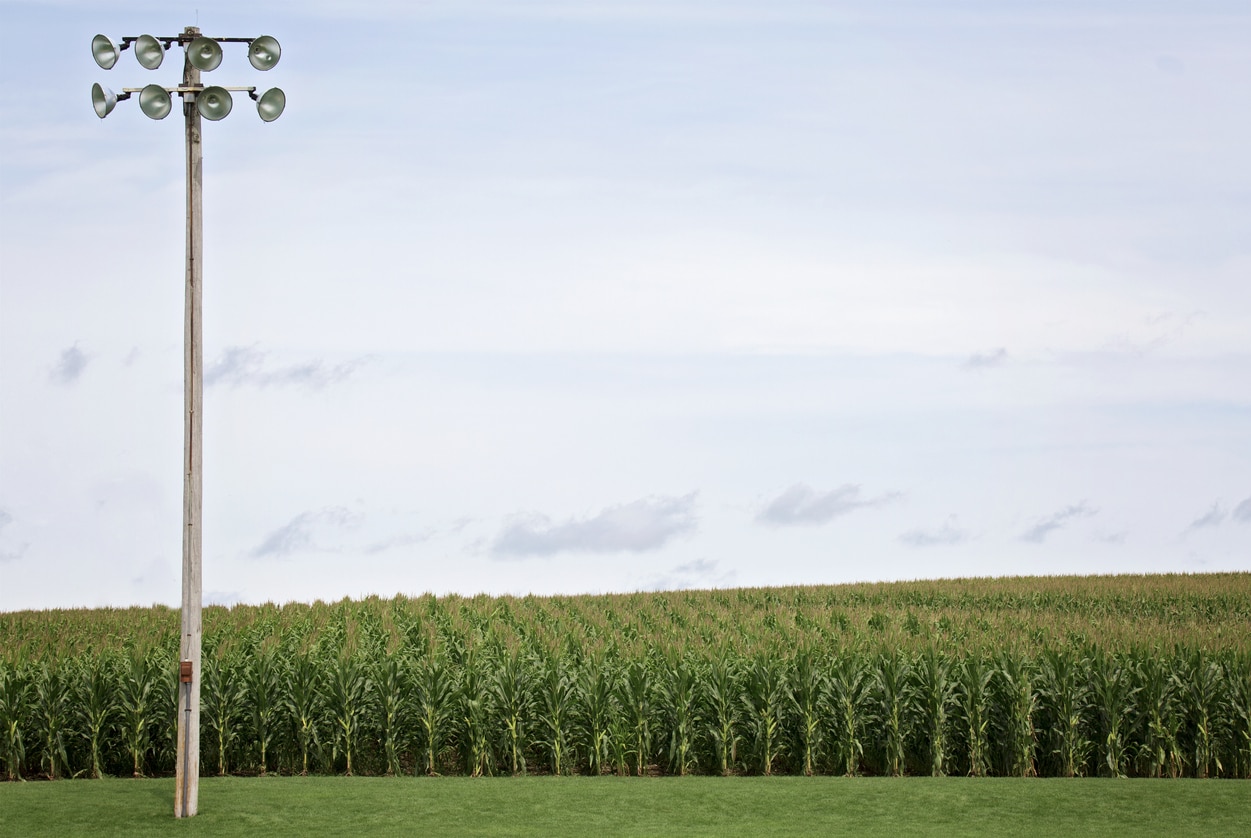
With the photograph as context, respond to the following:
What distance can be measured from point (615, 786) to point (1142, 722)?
8.63 meters

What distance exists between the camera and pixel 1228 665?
18.5 metres

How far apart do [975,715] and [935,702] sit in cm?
70

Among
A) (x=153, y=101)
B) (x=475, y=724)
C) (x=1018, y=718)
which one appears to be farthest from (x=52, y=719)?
(x=1018, y=718)

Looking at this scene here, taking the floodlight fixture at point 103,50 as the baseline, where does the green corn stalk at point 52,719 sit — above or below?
below

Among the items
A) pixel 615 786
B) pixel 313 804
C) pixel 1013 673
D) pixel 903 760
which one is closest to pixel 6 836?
pixel 313 804

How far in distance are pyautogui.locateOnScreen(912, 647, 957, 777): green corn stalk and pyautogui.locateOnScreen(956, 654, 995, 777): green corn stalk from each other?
17cm

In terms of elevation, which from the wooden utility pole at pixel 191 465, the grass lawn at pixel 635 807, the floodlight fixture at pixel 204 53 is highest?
the floodlight fixture at pixel 204 53

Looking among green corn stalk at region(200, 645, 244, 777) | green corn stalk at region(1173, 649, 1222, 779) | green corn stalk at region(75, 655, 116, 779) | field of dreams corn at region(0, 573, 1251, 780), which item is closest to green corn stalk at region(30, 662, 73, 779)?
field of dreams corn at region(0, 573, 1251, 780)

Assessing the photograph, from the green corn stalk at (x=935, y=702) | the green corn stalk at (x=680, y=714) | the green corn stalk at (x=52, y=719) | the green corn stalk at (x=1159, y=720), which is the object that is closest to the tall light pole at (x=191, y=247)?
the green corn stalk at (x=52, y=719)

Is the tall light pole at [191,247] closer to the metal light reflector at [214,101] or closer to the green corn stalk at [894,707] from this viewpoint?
the metal light reflector at [214,101]

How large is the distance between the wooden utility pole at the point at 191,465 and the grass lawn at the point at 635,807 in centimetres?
83

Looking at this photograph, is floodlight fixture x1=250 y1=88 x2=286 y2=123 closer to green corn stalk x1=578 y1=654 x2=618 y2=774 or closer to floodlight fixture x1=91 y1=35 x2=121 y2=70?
floodlight fixture x1=91 y1=35 x2=121 y2=70

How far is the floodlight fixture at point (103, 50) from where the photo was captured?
13688mm

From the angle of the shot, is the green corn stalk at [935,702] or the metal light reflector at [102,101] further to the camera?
the green corn stalk at [935,702]
